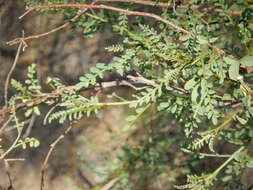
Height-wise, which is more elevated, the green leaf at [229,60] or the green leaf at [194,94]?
the green leaf at [229,60]

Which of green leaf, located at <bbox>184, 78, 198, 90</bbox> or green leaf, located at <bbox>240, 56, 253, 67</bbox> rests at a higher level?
green leaf, located at <bbox>240, 56, 253, 67</bbox>

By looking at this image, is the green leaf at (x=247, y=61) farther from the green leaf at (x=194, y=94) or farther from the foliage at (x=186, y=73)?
the green leaf at (x=194, y=94)

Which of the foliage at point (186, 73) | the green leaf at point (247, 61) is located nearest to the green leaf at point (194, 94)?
the foliage at point (186, 73)

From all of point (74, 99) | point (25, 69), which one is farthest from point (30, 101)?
point (25, 69)

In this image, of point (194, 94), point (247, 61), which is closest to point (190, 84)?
point (194, 94)

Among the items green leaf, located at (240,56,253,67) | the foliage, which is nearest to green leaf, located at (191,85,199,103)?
the foliage

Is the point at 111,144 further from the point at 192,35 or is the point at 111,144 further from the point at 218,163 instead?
the point at 192,35

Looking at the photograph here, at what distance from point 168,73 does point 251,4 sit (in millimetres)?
422

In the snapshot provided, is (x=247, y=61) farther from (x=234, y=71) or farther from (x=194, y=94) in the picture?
(x=194, y=94)

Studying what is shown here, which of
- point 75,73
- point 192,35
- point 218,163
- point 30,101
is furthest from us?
point 75,73

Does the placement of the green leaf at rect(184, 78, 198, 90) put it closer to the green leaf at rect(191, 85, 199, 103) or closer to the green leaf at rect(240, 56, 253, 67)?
the green leaf at rect(191, 85, 199, 103)

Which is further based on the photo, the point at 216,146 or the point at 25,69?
the point at 25,69

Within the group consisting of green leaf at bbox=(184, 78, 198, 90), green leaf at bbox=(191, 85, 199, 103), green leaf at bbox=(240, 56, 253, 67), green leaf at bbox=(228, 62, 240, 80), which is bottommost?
green leaf at bbox=(191, 85, 199, 103)

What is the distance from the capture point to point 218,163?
7.95 feet
